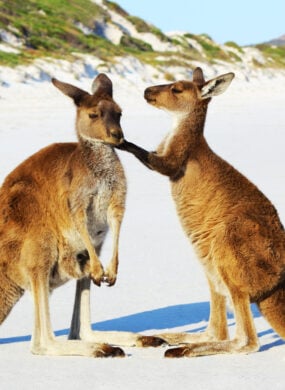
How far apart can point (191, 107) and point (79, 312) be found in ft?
4.37

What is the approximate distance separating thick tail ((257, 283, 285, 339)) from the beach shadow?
57 cm

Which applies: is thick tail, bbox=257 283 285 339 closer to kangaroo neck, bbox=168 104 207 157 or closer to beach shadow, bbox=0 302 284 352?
beach shadow, bbox=0 302 284 352

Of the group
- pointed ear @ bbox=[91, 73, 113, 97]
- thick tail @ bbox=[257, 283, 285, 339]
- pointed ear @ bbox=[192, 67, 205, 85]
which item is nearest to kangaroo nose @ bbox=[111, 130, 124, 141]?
pointed ear @ bbox=[91, 73, 113, 97]

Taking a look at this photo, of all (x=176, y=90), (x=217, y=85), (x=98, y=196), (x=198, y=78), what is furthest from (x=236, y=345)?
(x=198, y=78)

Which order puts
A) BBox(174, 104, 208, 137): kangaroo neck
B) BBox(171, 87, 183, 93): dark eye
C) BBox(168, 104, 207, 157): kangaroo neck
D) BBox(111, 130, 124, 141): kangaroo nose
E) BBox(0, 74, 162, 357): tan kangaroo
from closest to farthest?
1. BBox(0, 74, 162, 357): tan kangaroo
2. BBox(111, 130, 124, 141): kangaroo nose
3. BBox(168, 104, 207, 157): kangaroo neck
4. BBox(174, 104, 208, 137): kangaroo neck
5. BBox(171, 87, 183, 93): dark eye

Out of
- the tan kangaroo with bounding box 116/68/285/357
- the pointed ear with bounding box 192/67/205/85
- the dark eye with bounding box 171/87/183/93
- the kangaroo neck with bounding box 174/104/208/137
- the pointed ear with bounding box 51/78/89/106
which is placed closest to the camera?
the tan kangaroo with bounding box 116/68/285/357

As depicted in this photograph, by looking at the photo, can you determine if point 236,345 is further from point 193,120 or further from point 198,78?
point 198,78

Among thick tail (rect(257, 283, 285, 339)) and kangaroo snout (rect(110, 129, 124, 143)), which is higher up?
kangaroo snout (rect(110, 129, 124, 143))

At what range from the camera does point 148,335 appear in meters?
4.55

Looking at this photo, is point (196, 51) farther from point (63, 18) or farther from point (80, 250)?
point (80, 250)

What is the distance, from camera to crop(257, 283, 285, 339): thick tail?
4043 mm

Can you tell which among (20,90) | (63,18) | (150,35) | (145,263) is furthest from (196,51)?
(145,263)

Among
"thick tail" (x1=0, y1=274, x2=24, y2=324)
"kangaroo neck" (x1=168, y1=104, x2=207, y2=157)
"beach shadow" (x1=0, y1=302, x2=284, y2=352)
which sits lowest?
"beach shadow" (x1=0, y1=302, x2=284, y2=352)

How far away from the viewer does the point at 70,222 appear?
4289 mm
